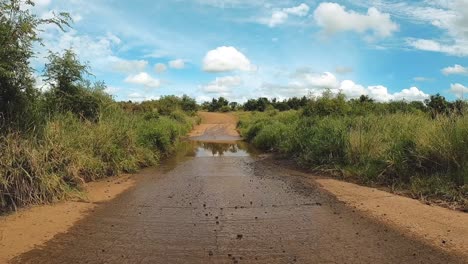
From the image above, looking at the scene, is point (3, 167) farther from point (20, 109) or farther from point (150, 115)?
point (150, 115)

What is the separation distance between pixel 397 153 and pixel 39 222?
838 cm

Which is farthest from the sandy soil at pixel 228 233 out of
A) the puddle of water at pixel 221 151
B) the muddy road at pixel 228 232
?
the puddle of water at pixel 221 151

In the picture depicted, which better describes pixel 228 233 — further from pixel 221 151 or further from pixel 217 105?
pixel 217 105

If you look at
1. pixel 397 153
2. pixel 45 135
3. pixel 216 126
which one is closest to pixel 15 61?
pixel 45 135

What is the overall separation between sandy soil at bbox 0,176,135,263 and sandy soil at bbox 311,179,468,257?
5.34 meters

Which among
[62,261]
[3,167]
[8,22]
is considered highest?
[8,22]

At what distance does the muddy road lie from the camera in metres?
5.57

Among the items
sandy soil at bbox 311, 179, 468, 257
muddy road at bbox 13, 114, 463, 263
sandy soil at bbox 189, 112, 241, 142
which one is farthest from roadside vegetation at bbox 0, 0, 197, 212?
sandy soil at bbox 189, 112, 241, 142

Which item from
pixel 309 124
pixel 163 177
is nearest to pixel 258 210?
pixel 163 177

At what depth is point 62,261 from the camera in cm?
536

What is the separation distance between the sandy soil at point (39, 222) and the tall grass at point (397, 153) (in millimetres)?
6705

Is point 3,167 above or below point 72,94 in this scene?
below

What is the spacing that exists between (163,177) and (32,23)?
17.8 feet

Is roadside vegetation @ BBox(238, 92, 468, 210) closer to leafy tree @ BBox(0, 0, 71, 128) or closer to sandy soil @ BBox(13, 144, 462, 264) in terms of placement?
sandy soil @ BBox(13, 144, 462, 264)
